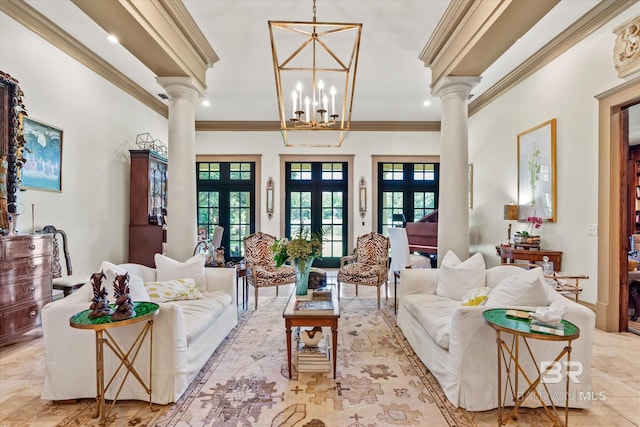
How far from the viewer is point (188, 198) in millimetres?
4223

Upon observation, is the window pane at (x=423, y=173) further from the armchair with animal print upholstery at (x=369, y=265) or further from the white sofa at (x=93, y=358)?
the white sofa at (x=93, y=358)

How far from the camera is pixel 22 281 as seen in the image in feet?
10.7

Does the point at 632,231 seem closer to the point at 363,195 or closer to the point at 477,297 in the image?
the point at 363,195

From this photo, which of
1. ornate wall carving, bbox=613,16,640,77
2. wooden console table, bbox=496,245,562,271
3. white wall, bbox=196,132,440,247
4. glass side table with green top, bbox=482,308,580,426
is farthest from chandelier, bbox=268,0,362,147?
wooden console table, bbox=496,245,562,271

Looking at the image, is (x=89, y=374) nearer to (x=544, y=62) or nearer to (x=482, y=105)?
(x=544, y=62)

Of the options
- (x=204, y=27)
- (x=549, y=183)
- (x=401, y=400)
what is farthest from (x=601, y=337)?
(x=204, y=27)

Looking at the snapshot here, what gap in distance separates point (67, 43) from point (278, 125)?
417cm

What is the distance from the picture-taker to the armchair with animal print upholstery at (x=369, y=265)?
15.7 feet

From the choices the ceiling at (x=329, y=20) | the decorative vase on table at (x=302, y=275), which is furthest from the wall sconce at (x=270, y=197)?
the decorative vase on table at (x=302, y=275)

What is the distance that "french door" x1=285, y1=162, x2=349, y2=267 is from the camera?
7.95 m

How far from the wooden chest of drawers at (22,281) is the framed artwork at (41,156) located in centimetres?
77

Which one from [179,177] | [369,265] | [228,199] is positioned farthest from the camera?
[228,199]

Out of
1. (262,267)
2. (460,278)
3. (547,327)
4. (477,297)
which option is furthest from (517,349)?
(262,267)

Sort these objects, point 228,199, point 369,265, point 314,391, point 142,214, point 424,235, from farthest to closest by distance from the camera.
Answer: point 228,199
point 424,235
point 142,214
point 369,265
point 314,391
